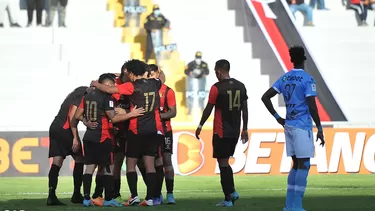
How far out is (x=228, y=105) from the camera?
13.0 meters

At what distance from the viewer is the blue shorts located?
11070 mm

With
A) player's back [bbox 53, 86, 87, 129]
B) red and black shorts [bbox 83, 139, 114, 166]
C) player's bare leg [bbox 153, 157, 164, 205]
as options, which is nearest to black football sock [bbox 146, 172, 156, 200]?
player's bare leg [bbox 153, 157, 164, 205]

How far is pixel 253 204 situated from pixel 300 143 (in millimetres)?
2404

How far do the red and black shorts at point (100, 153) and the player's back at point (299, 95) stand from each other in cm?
259

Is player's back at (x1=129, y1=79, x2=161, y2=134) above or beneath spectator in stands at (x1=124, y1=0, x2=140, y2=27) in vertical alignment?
beneath

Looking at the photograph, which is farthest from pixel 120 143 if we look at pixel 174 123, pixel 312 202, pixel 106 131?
pixel 174 123

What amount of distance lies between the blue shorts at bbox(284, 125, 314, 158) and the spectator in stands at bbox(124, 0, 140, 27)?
1793cm

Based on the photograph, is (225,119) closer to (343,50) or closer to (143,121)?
(143,121)

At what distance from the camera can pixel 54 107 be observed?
89.0 feet

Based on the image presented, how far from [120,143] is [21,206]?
1590 millimetres

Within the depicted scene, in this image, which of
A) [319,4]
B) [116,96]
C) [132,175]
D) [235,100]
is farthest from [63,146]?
[319,4]

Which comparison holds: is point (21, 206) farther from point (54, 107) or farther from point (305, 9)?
point (305, 9)

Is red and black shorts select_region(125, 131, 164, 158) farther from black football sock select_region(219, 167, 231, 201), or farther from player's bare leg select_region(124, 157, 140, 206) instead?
black football sock select_region(219, 167, 231, 201)

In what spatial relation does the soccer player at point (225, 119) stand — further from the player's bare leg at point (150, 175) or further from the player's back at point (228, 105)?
the player's bare leg at point (150, 175)
